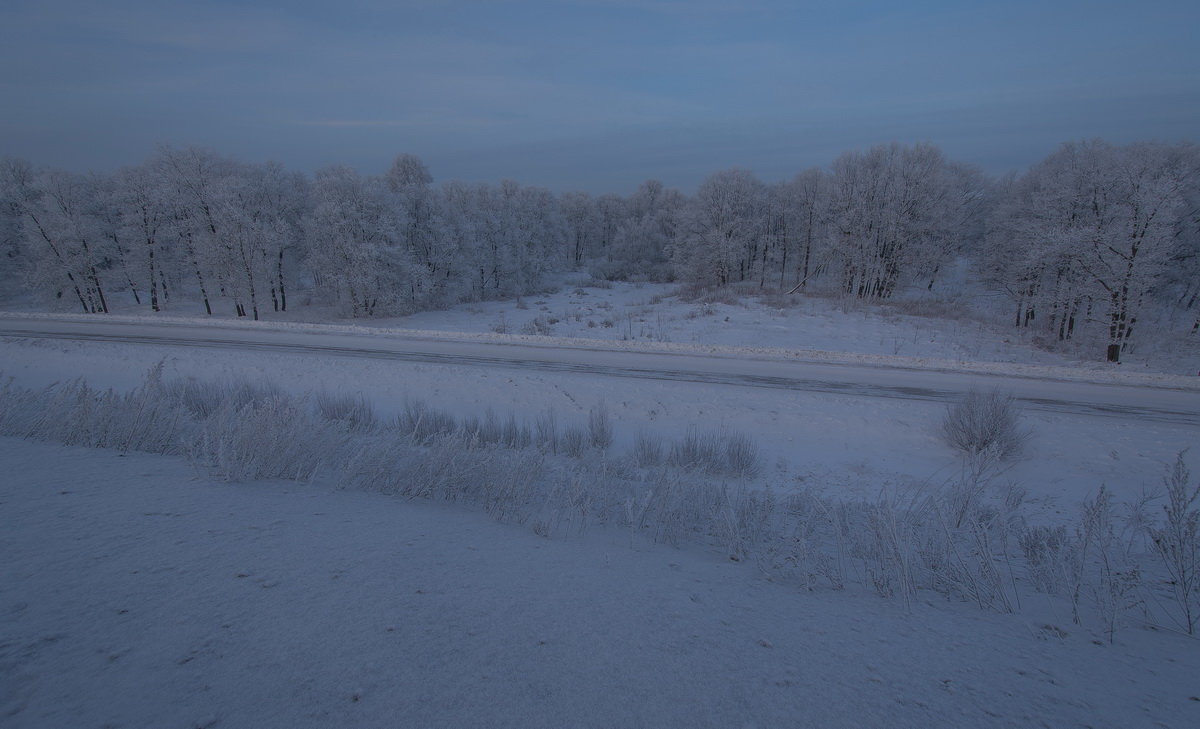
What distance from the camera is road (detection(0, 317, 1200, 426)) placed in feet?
34.0

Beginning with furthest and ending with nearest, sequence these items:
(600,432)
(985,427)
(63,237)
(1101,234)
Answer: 1. (63,237)
2. (1101,234)
3. (600,432)
4. (985,427)

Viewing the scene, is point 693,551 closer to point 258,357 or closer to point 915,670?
point 915,670

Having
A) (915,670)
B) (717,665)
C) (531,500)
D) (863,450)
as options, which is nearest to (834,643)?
(915,670)

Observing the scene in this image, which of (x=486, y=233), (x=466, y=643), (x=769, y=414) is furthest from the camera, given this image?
(x=486, y=233)

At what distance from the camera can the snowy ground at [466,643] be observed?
1.88m

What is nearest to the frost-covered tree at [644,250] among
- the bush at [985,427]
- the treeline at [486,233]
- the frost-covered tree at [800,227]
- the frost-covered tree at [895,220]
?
the frost-covered tree at [800,227]

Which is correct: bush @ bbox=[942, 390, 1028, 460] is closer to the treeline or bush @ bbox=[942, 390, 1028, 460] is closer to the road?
the road

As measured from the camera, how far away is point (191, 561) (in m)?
2.78

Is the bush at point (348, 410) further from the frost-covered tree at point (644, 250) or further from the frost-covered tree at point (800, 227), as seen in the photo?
the frost-covered tree at point (644, 250)

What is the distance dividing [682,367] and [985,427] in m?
6.56

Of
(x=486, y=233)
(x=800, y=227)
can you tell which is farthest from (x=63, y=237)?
(x=800, y=227)

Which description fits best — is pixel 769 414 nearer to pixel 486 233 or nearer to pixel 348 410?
pixel 348 410

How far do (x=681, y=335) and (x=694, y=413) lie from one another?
463 inches

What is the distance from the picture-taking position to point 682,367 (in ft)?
42.8
